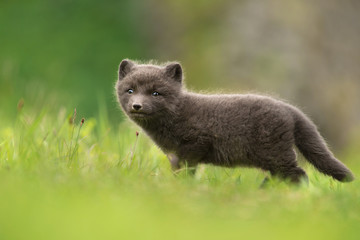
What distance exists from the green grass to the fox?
222mm

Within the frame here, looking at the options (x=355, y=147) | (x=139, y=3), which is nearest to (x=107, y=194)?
(x=355, y=147)

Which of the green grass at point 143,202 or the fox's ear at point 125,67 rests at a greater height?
the fox's ear at point 125,67

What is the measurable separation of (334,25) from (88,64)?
308 inches

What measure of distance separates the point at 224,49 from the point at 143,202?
11.1 meters

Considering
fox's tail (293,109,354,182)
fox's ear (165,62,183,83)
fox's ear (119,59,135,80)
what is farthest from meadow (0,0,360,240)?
fox's ear (165,62,183,83)

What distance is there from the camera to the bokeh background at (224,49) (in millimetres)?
13688

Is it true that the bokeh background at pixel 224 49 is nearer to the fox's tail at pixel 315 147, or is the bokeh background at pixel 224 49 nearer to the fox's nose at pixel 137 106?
the fox's nose at pixel 137 106

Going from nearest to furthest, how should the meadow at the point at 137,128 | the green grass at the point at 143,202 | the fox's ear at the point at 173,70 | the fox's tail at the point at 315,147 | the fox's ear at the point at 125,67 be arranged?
1. the green grass at the point at 143,202
2. the meadow at the point at 137,128
3. the fox's tail at the point at 315,147
4. the fox's ear at the point at 173,70
5. the fox's ear at the point at 125,67

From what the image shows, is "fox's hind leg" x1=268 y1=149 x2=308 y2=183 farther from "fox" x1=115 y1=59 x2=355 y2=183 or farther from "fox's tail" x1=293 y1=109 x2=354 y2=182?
"fox's tail" x1=293 y1=109 x2=354 y2=182

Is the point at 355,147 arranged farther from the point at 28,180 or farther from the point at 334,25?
the point at 28,180

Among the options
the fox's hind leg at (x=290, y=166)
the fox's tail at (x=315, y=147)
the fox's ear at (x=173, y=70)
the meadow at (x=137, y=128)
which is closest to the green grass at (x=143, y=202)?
the meadow at (x=137, y=128)

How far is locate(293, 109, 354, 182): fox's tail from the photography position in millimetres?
5707

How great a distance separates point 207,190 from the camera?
181 inches

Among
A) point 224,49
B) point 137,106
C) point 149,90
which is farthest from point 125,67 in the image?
point 224,49
